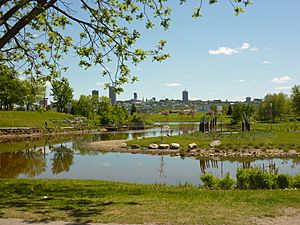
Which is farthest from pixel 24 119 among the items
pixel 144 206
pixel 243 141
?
pixel 144 206

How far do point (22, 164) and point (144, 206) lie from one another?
25913mm

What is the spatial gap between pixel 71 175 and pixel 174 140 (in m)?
25.5

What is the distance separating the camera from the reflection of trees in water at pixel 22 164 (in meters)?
27.3

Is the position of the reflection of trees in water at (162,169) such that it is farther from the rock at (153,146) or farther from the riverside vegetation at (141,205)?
the riverside vegetation at (141,205)

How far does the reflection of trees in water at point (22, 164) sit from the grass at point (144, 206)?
15.8 meters

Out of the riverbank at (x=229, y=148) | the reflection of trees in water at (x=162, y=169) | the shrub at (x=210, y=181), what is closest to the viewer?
the shrub at (x=210, y=181)

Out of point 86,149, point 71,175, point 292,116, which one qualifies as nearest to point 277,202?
point 71,175

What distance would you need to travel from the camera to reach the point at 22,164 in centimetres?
3234

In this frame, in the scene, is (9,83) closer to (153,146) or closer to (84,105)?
(153,146)

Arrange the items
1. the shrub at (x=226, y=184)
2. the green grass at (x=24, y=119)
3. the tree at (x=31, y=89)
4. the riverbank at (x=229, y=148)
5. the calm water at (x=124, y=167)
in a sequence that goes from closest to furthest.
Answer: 1. the tree at (x=31, y=89)
2. the shrub at (x=226, y=184)
3. the calm water at (x=124, y=167)
4. the riverbank at (x=229, y=148)
5. the green grass at (x=24, y=119)

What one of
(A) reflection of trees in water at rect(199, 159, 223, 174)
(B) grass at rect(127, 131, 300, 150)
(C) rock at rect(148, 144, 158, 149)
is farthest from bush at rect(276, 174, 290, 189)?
(C) rock at rect(148, 144, 158, 149)

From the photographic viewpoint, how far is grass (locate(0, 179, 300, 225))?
26.1 ft

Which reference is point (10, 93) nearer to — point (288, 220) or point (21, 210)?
point (21, 210)

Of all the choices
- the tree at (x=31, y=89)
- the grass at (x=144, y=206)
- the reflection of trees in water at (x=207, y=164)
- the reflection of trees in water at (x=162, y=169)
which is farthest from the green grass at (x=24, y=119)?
the grass at (x=144, y=206)
